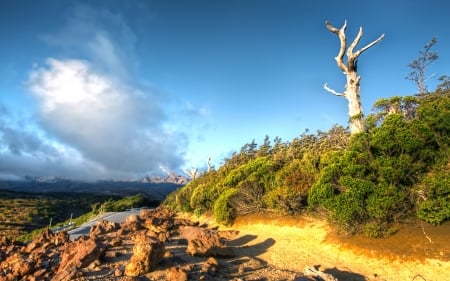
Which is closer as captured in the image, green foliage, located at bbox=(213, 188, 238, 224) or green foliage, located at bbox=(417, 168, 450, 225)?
green foliage, located at bbox=(417, 168, 450, 225)

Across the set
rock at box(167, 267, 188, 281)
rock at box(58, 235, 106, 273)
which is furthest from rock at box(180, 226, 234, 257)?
rock at box(167, 267, 188, 281)

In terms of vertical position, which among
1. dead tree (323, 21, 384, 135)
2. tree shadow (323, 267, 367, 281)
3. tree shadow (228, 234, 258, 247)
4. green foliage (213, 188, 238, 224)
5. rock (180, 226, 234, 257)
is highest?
dead tree (323, 21, 384, 135)

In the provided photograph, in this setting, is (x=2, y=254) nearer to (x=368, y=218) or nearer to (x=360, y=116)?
(x=368, y=218)

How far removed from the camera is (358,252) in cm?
1459

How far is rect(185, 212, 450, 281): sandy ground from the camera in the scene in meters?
12.6

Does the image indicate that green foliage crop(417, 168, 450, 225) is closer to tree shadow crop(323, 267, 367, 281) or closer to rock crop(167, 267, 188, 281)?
tree shadow crop(323, 267, 367, 281)

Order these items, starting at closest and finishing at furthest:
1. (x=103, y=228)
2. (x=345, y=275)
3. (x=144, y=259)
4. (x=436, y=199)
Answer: (x=144, y=259) < (x=345, y=275) < (x=436, y=199) < (x=103, y=228)

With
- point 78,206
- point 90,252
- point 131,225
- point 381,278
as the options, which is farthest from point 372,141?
point 78,206

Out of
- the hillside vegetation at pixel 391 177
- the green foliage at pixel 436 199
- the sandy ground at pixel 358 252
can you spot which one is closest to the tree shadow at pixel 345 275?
the sandy ground at pixel 358 252

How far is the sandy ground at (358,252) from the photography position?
1264 cm

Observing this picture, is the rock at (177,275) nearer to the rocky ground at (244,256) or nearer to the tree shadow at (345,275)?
the rocky ground at (244,256)

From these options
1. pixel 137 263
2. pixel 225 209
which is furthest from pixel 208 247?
pixel 225 209

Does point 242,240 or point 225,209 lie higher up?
point 225,209

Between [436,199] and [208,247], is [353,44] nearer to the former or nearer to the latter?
[436,199]
